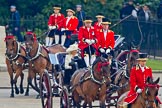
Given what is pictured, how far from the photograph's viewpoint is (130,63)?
85.0ft

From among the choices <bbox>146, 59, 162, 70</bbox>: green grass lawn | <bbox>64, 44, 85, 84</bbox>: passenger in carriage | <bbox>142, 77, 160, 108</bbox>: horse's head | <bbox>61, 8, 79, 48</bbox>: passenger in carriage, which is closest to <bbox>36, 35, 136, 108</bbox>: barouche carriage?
<bbox>64, 44, 85, 84</bbox>: passenger in carriage

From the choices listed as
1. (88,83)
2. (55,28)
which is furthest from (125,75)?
(55,28)

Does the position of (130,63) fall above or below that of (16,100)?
above

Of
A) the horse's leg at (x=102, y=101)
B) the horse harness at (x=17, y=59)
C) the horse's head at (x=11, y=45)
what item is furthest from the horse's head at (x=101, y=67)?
the horse harness at (x=17, y=59)

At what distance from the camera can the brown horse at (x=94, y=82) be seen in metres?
25.4

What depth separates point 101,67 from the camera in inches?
1000

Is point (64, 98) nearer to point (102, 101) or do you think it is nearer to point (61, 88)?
point (61, 88)

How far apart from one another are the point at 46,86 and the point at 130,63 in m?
2.31

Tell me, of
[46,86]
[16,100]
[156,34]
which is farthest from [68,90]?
[156,34]

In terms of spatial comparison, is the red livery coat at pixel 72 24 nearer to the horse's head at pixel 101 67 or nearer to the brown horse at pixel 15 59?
the brown horse at pixel 15 59

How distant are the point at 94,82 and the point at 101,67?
519 mm

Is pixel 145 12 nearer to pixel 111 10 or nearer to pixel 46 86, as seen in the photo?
pixel 111 10

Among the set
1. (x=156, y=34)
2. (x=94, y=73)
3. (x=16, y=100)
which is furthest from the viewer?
(x=156, y=34)

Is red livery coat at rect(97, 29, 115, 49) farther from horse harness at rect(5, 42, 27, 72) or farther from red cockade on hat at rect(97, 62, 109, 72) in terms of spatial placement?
horse harness at rect(5, 42, 27, 72)
